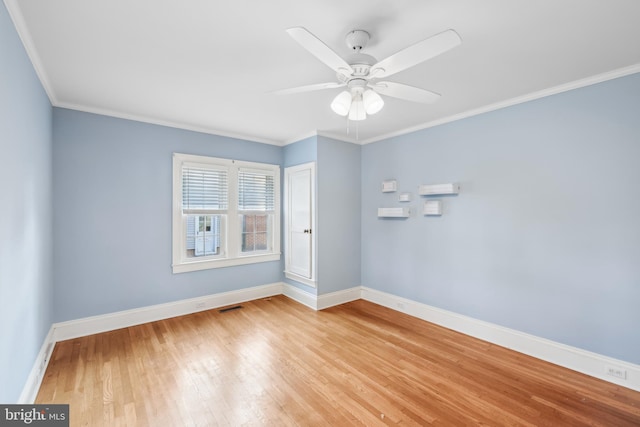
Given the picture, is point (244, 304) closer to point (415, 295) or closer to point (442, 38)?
point (415, 295)

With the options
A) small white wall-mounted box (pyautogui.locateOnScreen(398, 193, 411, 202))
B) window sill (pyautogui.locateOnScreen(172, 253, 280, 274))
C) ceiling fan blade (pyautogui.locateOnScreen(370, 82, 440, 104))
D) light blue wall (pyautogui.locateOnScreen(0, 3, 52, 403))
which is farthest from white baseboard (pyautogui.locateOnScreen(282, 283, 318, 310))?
ceiling fan blade (pyautogui.locateOnScreen(370, 82, 440, 104))

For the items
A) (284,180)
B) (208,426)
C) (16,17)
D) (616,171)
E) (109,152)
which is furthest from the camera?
(284,180)

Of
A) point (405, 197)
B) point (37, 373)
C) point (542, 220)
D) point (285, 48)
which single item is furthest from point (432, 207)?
point (37, 373)

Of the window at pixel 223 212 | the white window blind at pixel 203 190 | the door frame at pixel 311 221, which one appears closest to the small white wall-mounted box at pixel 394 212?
the door frame at pixel 311 221

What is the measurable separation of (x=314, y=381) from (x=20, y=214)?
2.58 meters

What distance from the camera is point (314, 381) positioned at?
2.42m

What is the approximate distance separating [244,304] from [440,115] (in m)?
3.89

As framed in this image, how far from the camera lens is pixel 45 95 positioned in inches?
108

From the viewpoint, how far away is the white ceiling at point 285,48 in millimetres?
1654

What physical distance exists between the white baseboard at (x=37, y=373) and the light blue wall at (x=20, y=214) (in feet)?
0.22

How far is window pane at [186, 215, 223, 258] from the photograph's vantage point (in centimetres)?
405

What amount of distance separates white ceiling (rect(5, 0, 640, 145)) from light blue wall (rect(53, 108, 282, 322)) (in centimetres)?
43

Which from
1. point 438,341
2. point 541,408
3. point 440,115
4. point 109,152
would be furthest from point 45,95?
point 541,408

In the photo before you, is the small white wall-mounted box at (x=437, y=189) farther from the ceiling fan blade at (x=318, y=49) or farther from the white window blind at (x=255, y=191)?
the white window blind at (x=255, y=191)
